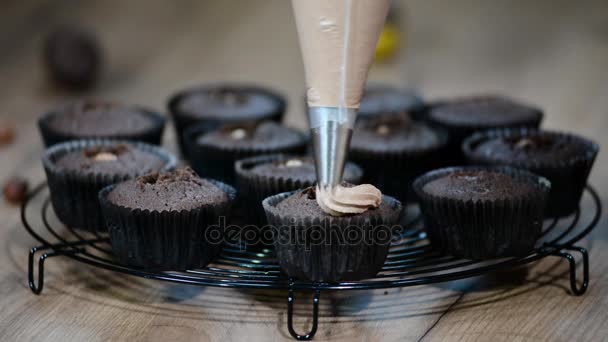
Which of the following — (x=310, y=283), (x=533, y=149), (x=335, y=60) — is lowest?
(x=310, y=283)

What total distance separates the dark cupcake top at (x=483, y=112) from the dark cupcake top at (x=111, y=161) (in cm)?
96

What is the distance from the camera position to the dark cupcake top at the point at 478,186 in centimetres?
179

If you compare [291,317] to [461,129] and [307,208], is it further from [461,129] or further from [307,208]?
[461,129]

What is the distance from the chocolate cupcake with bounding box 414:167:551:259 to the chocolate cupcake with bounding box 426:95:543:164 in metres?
0.66

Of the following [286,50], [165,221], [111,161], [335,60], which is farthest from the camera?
[286,50]

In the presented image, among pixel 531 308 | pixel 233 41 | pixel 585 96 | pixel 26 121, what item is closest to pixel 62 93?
pixel 26 121

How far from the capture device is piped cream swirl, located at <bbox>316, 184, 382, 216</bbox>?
1576 mm

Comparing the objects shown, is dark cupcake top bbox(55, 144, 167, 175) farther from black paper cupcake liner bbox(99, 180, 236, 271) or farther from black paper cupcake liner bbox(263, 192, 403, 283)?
black paper cupcake liner bbox(263, 192, 403, 283)

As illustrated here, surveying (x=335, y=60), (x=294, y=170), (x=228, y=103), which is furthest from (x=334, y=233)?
(x=228, y=103)

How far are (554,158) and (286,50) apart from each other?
90.0 inches

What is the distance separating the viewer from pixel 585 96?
3.40 m

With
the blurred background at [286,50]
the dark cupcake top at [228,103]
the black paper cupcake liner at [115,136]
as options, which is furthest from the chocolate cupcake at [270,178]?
the blurred background at [286,50]

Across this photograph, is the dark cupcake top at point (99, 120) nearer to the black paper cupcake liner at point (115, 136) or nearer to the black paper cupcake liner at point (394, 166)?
the black paper cupcake liner at point (115, 136)

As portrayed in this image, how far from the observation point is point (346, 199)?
62.1 inches
